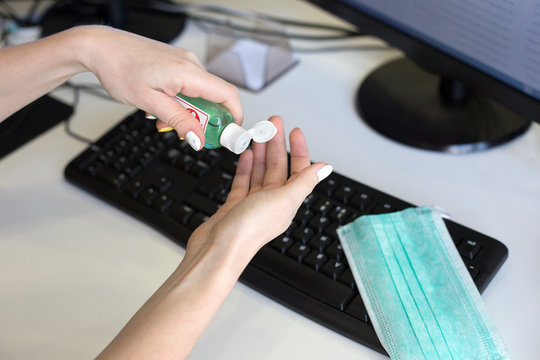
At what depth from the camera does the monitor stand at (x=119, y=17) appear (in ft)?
3.35

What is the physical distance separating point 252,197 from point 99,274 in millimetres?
219

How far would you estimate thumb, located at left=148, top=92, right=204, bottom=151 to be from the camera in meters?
0.58

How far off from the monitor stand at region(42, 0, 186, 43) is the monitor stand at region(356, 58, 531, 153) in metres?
0.37

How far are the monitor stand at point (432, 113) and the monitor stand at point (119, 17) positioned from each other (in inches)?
14.6

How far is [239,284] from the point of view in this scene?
633 millimetres

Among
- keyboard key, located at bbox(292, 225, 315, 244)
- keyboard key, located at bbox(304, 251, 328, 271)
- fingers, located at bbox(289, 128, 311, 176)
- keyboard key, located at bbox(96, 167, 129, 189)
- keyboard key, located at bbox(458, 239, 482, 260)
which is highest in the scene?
fingers, located at bbox(289, 128, 311, 176)

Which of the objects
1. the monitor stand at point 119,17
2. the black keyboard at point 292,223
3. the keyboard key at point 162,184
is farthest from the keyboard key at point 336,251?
the monitor stand at point 119,17

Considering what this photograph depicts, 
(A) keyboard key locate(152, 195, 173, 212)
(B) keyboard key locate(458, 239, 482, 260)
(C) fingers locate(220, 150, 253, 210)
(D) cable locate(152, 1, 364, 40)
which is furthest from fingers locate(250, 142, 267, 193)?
(D) cable locate(152, 1, 364, 40)

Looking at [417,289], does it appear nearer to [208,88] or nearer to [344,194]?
[344,194]

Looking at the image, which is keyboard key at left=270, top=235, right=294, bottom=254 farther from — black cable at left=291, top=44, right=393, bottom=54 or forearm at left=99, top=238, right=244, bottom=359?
black cable at left=291, top=44, right=393, bottom=54

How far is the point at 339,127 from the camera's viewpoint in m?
0.82

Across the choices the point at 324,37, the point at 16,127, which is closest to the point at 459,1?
the point at 324,37

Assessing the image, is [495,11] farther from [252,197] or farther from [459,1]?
[252,197]

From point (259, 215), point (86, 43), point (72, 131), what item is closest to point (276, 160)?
point (259, 215)
